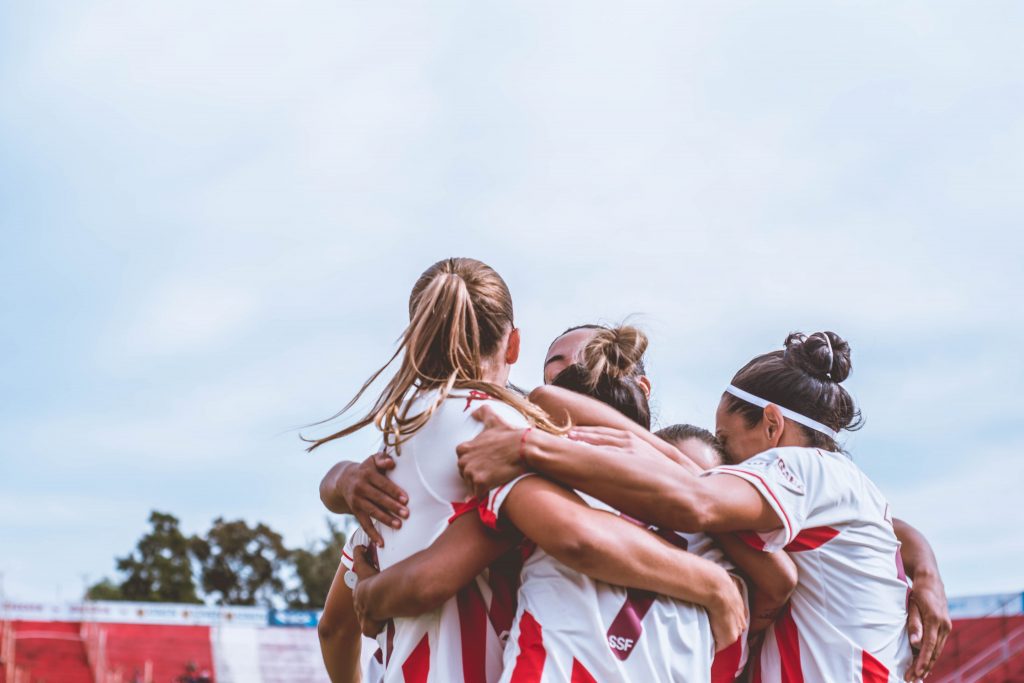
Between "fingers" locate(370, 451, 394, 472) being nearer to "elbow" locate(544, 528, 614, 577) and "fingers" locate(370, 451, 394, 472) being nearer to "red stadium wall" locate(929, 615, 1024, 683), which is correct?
"elbow" locate(544, 528, 614, 577)

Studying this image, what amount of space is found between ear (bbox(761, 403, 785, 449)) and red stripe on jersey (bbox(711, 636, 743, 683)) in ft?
2.48

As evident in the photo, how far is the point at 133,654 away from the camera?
1400 inches

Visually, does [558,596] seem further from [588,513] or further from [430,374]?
[430,374]

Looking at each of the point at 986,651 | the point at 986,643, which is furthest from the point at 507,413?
the point at 986,643

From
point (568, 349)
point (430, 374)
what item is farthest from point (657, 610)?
point (568, 349)

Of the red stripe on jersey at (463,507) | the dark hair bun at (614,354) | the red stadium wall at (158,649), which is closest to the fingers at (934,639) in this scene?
the dark hair bun at (614,354)

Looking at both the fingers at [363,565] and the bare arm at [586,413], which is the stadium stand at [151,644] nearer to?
the bare arm at [586,413]

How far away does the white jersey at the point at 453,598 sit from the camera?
2.55 m

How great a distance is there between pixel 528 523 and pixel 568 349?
1.18 m

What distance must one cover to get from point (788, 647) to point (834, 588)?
0.21 metres

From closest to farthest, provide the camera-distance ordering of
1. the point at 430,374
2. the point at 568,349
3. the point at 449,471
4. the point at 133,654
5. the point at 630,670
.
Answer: the point at 630,670 → the point at 449,471 → the point at 430,374 → the point at 568,349 → the point at 133,654

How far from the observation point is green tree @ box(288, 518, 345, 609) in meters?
54.8

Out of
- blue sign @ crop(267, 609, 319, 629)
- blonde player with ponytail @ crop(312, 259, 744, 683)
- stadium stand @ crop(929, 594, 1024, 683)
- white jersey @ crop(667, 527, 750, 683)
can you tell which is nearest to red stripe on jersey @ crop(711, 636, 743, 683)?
white jersey @ crop(667, 527, 750, 683)

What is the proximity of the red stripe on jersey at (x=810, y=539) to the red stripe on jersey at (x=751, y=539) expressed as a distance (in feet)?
0.88
